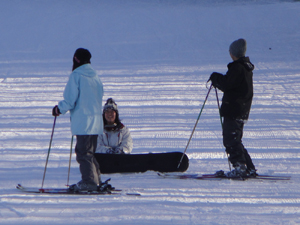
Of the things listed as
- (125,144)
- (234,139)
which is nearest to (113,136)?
(125,144)

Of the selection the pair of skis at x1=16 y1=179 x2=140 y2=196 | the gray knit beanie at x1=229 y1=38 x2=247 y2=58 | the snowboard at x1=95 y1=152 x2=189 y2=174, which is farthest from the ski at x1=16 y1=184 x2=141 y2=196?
the gray knit beanie at x1=229 y1=38 x2=247 y2=58

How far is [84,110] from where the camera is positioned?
11.5 ft

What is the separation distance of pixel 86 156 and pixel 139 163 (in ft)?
2.99

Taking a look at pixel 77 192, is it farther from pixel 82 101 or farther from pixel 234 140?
pixel 234 140

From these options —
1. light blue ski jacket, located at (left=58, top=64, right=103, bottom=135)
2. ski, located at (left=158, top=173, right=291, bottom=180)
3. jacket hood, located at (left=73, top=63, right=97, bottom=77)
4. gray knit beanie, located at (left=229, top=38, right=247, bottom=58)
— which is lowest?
ski, located at (left=158, top=173, right=291, bottom=180)

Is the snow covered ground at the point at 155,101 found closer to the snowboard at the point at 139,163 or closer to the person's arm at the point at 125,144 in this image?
the snowboard at the point at 139,163

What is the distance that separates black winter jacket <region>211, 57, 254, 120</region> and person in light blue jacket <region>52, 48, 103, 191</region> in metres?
1.18

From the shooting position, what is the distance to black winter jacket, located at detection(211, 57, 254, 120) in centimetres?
397

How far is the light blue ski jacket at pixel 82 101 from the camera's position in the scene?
3463 millimetres

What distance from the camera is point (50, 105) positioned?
7379 mm

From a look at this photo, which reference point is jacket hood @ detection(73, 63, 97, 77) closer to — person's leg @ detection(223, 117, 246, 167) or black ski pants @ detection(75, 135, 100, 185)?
black ski pants @ detection(75, 135, 100, 185)

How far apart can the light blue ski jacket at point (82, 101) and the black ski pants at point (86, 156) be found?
8 cm

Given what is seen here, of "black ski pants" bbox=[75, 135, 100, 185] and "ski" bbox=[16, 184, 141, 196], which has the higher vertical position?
"black ski pants" bbox=[75, 135, 100, 185]

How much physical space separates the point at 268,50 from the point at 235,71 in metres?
8.83
